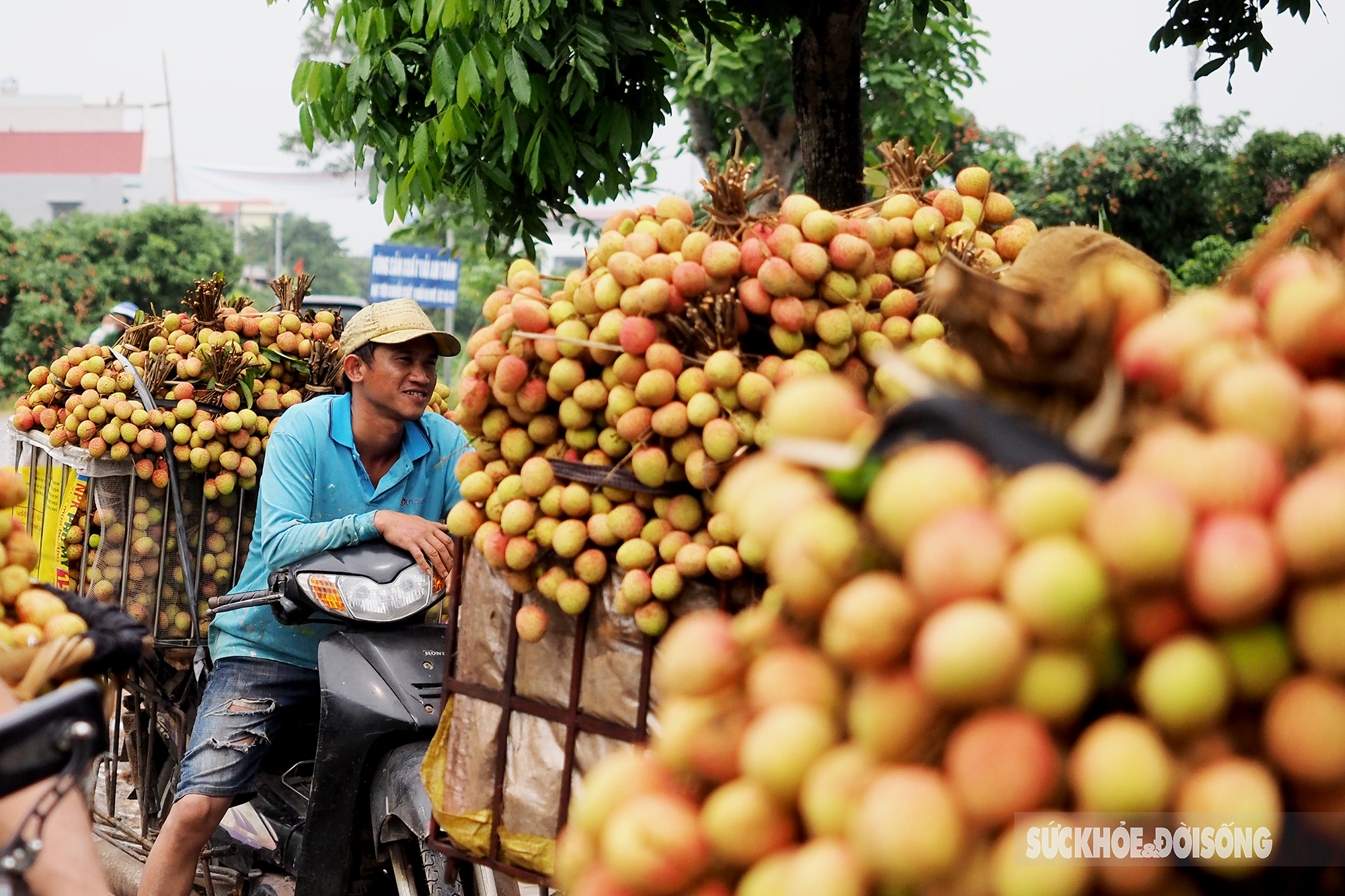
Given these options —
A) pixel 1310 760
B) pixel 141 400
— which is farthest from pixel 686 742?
pixel 141 400

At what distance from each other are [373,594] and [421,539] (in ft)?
0.69

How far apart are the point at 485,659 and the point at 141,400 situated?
92.5 inches

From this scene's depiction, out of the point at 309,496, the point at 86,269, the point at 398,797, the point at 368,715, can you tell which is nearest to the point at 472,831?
the point at 398,797

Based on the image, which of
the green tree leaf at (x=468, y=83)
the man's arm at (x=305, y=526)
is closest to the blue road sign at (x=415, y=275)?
the man's arm at (x=305, y=526)

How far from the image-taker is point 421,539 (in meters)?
3.34

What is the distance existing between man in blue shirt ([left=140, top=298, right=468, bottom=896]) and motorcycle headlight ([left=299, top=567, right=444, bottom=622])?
0.23 ft

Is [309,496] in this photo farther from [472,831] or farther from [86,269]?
[86,269]

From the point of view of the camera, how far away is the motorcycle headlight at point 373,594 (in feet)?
10.7

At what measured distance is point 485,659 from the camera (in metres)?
2.66

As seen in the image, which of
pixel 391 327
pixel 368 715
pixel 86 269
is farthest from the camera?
pixel 86 269

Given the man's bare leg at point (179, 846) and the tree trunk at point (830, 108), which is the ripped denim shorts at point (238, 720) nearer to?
the man's bare leg at point (179, 846)

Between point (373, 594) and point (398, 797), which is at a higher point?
point (373, 594)

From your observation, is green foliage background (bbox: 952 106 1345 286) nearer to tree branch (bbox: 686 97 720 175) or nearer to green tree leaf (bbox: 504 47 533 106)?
tree branch (bbox: 686 97 720 175)

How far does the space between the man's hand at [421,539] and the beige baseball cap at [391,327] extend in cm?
63
